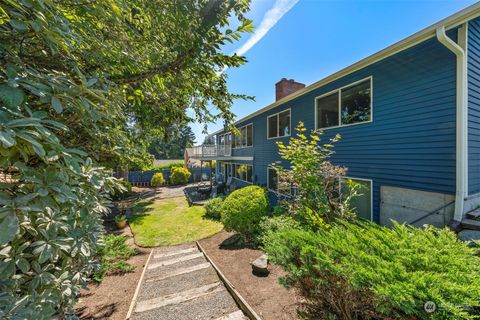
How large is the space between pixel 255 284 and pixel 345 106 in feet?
19.9

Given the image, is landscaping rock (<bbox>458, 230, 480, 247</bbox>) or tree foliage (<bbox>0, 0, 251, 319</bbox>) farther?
landscaping rock (<bbox>458, 230, 480, 247</bbox>)

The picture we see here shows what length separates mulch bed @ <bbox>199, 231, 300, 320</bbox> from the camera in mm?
3299

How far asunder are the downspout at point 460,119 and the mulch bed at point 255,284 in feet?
13.3

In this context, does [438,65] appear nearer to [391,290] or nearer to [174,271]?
[391,290]

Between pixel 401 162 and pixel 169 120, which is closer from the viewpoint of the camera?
pixel 169 120

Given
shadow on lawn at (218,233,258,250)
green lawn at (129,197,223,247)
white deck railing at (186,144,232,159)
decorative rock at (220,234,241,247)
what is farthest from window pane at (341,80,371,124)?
white deck railing at (186,144,232,159)

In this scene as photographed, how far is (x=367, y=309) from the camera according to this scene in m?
2.41

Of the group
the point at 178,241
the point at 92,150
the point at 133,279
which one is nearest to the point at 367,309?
the point at 92,150

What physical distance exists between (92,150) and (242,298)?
3420 millimetres

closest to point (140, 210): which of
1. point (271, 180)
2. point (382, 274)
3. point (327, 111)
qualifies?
point (271, 180)

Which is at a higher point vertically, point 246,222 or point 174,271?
point 246,222

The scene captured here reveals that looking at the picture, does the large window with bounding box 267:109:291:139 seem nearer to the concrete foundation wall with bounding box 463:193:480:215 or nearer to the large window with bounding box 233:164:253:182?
the large window with bounding box 233:164:253:182

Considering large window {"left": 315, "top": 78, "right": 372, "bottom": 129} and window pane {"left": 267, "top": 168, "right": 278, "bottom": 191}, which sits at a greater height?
large window {"left": 315, "top": 78, "right": 372, "bottom": 129}

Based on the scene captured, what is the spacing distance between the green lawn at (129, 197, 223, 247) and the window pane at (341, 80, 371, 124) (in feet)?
21.3
